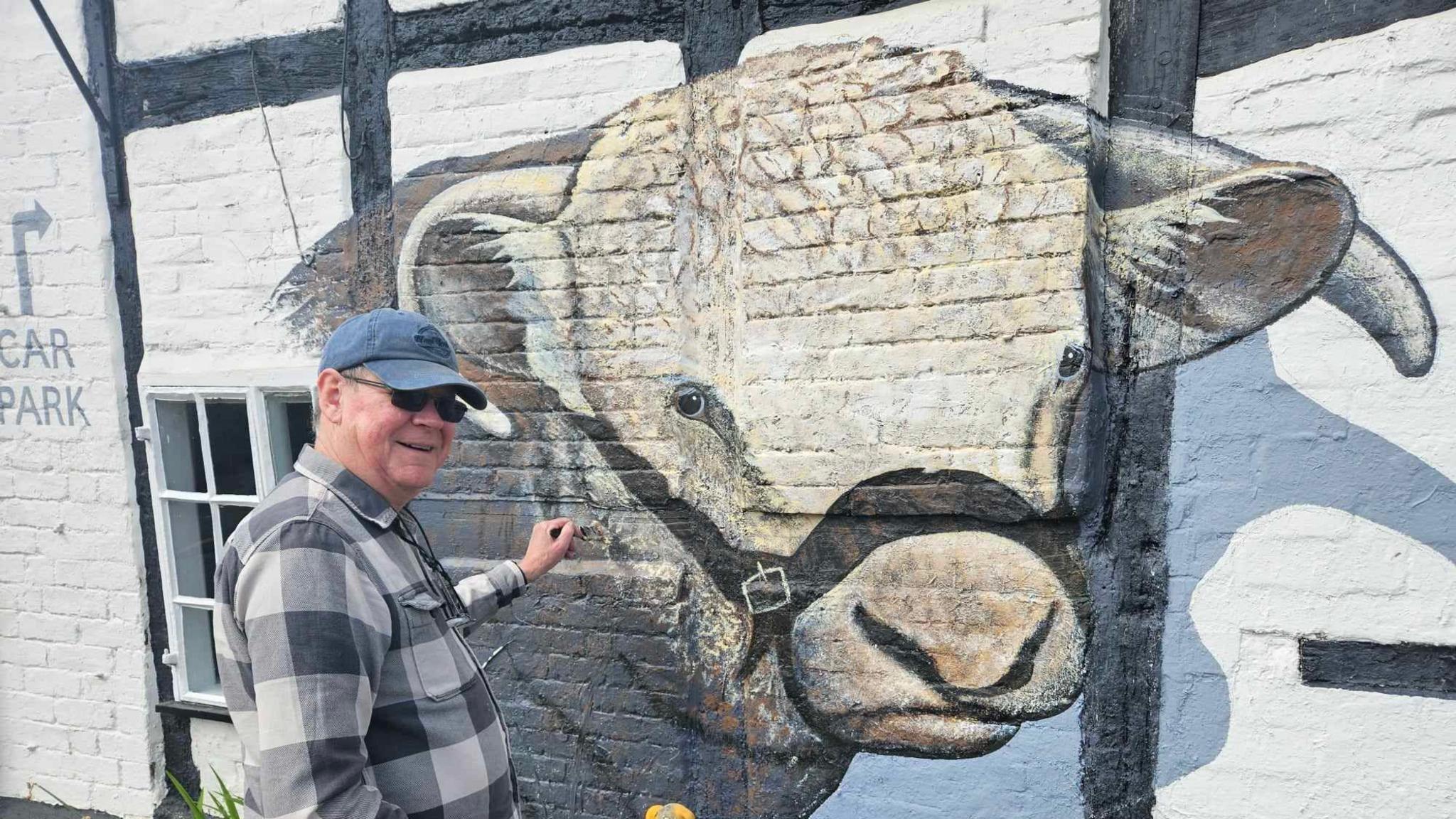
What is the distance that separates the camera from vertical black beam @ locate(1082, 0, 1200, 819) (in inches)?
81.8

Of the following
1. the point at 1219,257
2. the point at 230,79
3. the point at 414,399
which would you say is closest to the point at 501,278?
the point at 414,399

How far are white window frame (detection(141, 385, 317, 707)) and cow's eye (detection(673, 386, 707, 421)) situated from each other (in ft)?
4.76

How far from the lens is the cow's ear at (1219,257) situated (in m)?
1.94

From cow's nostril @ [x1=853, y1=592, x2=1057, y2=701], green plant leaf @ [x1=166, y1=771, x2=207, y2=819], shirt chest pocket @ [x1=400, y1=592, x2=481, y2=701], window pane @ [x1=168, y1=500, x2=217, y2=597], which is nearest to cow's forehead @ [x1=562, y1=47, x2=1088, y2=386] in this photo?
cow's nostril @ [x1=853, y1=592, x2=1057, y2=701]

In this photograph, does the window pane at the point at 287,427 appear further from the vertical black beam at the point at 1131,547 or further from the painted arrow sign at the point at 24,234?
the vertical black beam at the point at 1131,547

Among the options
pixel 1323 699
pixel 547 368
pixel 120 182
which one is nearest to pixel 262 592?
pixel 547 368

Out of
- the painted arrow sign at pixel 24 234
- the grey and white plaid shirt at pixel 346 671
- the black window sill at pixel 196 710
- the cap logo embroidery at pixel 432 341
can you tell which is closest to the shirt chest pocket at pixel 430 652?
the grey and white plaid shirt at pixel 346 671

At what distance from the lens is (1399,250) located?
1871 millimetres

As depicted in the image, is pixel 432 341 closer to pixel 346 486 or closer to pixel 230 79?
pixel 346 486

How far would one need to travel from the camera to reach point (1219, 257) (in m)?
2.04

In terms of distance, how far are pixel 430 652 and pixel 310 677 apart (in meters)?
0.23

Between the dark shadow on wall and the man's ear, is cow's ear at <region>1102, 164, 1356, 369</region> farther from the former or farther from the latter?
the man's ear

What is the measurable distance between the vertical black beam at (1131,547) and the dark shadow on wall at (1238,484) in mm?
33

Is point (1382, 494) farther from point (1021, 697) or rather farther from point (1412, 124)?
point (1021, 697)
